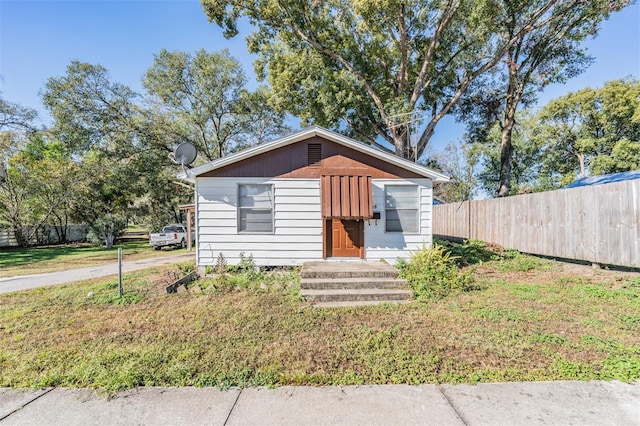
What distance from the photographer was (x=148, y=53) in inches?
650

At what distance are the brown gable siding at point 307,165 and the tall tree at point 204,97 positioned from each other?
12.2 metres

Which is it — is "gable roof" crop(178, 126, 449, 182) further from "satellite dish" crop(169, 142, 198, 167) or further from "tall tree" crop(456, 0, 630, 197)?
"tall tree" crop(456, 0, 630, 197)

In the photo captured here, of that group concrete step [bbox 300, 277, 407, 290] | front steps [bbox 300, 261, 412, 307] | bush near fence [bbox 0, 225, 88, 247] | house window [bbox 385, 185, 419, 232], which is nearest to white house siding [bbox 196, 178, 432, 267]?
house window [bbox 385, 185, 419, 232]

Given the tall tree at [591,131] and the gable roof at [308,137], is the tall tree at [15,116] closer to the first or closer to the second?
the gable roof at [308,137]

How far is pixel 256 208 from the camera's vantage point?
281 inches

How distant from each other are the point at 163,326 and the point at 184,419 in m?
2.20

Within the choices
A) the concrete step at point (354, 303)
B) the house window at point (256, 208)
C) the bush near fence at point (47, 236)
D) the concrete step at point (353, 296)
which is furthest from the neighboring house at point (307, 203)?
the bush near fence at point (47, 236)

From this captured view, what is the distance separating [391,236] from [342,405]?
17.0ft

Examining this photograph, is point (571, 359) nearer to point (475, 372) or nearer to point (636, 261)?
point (475, 372)

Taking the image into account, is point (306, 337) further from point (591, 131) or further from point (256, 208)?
point (591, 131)

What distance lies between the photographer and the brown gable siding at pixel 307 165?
705 centimetres

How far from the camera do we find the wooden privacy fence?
236 inches

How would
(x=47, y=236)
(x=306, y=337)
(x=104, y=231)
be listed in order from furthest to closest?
1. (x=47, y=236)
2. (x=104, y=231)
3. (x=306, y=337)

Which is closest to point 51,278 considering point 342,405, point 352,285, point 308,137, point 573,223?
point 308,137
